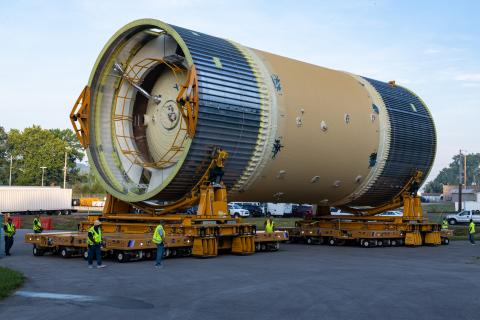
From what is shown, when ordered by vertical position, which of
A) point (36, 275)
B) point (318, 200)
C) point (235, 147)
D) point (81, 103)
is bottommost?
point (36, 275)

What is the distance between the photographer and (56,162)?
340ft

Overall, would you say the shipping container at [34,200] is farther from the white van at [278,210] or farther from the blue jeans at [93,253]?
the blue jeans at [93,253]

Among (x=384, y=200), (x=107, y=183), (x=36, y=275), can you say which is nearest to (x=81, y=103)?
(x=107, y=183)

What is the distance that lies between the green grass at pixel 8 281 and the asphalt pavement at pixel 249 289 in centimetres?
23

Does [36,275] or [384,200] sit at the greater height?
[384,200]

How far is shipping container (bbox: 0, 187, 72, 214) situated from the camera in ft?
185

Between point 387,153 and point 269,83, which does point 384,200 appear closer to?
point 387,153

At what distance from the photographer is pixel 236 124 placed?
19500 millimetres

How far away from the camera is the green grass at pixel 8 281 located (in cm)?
1183

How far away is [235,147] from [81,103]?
6548 millimetres

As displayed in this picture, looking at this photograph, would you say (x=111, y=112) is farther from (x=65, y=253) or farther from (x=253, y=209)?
(x=253, y=209)

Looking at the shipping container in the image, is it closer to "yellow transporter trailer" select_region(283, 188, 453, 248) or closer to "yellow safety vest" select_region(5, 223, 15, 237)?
"yellow transporter trailer" select_region(283, 188, 453, 248)

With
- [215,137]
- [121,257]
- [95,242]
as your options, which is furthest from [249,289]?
[215,137]

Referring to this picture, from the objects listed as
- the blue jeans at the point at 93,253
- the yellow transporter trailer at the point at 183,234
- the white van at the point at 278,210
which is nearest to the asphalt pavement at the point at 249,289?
the blue jeans at the point at 93,253
